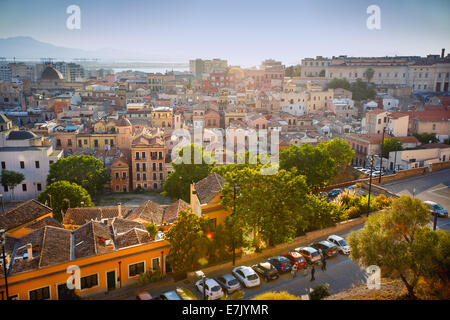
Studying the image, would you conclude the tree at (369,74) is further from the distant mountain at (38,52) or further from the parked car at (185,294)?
the parked car at (185,294)

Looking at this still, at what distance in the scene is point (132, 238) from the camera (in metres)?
12.0

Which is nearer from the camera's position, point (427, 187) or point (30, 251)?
point (30, 251)

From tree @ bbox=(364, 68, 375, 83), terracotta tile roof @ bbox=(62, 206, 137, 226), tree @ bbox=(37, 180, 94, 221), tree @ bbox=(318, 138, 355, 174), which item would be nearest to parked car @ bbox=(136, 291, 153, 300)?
terracotta tile roof @ bbox=(62, 206, 137, 226)

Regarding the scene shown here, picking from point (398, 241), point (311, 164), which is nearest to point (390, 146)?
point (311, 164)

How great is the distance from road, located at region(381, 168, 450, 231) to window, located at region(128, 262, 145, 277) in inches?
487

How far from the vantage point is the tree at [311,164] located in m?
20.0

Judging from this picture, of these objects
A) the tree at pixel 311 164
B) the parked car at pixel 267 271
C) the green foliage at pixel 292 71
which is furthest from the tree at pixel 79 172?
the green foliage at pixel 292 71

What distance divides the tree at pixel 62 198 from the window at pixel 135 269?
9073 mm

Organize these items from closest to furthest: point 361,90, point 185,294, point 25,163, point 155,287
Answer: point 185,294 → point 155,287 → point 25,163 → point 361,90

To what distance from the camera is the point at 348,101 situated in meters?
42.5

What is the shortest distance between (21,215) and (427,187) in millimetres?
18451

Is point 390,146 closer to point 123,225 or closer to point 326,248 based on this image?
point 326,248

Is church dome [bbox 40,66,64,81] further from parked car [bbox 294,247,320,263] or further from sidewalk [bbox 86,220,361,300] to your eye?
→ parked car [bbox 294,247,320,263]

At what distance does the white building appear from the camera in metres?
24.8
